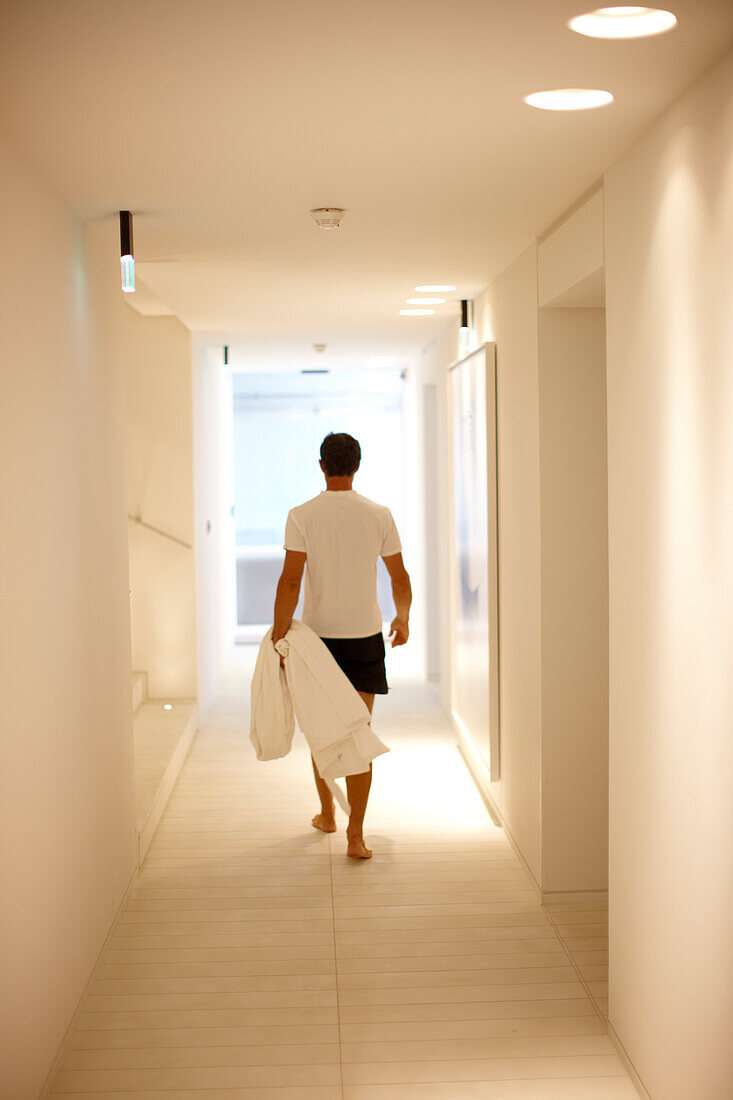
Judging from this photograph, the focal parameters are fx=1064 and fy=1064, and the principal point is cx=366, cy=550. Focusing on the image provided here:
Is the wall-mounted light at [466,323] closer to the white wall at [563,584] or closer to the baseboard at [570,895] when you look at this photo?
the white wall at [563,584]

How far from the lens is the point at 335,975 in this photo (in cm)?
315

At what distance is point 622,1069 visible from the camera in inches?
104

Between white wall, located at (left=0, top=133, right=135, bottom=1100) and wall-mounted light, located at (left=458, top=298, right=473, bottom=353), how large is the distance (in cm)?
194

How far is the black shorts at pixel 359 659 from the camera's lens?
4000mm

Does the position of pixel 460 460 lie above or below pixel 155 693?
above

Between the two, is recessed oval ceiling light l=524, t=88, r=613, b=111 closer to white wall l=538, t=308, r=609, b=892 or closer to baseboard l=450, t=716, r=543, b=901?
white wall l=538, t=308, r=609, b=892

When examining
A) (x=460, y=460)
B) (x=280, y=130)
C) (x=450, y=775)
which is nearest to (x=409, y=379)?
(x=460, y=460)

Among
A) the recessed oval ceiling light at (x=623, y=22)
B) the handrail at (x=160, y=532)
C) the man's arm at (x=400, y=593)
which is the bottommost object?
the man's arm at (x=400, y=593)

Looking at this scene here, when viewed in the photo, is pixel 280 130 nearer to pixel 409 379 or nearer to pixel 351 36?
pixel 351 36

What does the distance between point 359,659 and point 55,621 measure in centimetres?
154

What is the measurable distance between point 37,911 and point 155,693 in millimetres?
3763

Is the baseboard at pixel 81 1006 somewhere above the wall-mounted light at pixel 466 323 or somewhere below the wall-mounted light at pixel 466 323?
below

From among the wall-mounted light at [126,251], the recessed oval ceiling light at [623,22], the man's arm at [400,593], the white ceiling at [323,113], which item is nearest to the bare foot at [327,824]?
the man's arm at [400,593]

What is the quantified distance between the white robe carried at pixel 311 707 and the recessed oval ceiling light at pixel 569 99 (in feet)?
7.09
